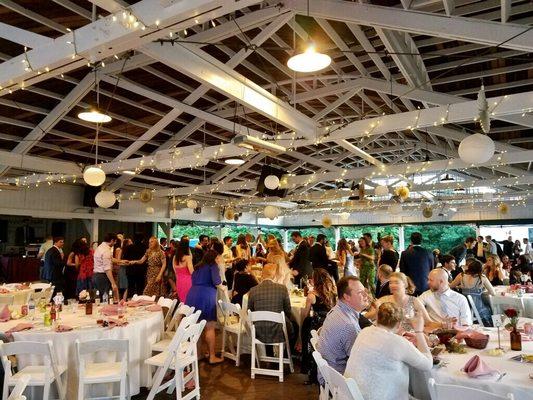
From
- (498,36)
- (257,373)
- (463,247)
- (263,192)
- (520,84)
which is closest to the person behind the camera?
(498,36)

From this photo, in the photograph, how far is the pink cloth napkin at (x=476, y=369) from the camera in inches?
96.7

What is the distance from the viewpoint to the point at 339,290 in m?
3.26

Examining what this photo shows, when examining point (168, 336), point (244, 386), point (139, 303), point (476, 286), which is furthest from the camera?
point (476, 286)

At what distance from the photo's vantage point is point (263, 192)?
1037 centimetres

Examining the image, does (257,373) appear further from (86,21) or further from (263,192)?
(263,192)

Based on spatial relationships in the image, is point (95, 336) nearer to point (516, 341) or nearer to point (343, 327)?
point (343, 327)

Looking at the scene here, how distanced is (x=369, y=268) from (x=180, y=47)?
621cm

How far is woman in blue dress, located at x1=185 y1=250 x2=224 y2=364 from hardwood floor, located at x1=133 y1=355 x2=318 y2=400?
1.28ft

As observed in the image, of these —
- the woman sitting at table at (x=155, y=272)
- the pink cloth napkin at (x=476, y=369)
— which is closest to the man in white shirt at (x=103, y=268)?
the woman sitting at table at (x=155, y=272)

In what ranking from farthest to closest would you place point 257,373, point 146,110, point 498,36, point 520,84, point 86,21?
point 146,110, point 520,84, point 86,21, point 257,373, point 498,36

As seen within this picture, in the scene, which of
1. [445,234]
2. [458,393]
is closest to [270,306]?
[458,393]

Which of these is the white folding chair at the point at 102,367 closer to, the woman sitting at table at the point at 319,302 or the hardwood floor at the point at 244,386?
the hardwood floor at the point at 244,386

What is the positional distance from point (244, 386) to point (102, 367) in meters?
1.59

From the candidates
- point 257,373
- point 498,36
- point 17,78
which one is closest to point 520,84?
point 498,36
